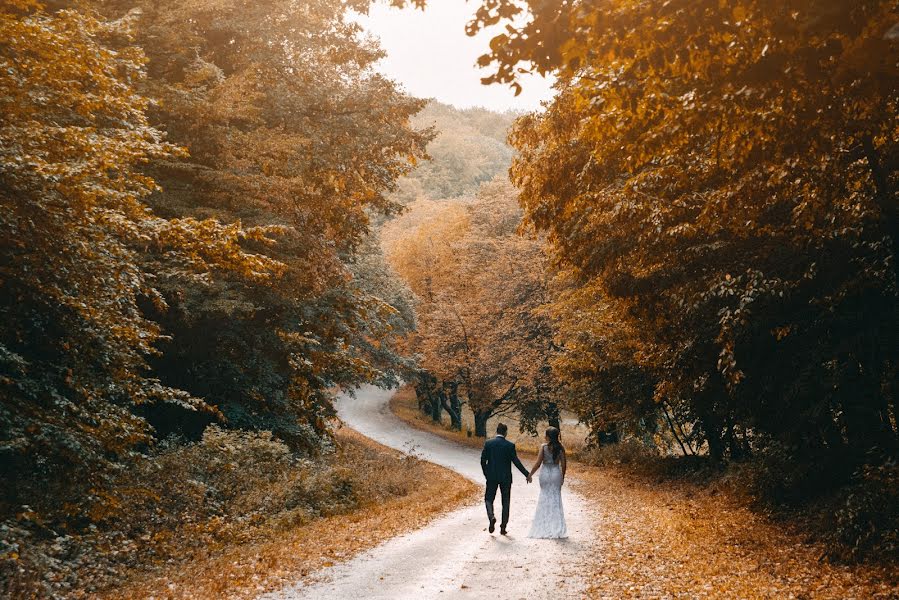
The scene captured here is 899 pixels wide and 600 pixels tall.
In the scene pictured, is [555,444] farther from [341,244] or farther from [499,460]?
[341,244]

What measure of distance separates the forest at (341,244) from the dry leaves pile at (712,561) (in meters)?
0.65

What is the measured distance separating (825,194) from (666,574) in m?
5.17

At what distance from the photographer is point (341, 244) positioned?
22.7 metres

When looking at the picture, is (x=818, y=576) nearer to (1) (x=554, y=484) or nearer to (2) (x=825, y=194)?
(1) (x=554, y=484)

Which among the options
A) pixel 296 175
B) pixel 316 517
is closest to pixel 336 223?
pixel 296 175

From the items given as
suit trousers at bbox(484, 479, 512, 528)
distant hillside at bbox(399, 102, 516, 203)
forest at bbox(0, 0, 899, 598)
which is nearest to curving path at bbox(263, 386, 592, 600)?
suit trousers at bbox(484, 479, 512, 528)

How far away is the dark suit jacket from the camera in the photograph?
12219mm

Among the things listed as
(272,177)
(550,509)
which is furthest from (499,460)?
(272,177)

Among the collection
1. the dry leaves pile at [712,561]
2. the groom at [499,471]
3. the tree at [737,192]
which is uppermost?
the tree at [737,192]

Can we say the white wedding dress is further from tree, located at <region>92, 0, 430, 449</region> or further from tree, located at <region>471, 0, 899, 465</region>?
tree, located at <region>92, 0, 430, 449</region>

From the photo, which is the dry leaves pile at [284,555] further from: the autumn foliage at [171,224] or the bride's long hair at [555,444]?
the bride's long hair at [555,444]

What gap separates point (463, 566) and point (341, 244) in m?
14.5

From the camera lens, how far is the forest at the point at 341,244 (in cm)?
685

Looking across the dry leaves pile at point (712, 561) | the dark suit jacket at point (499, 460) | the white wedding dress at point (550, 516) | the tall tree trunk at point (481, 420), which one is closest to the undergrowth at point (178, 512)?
the dark suit jacket at point (499, 460)
